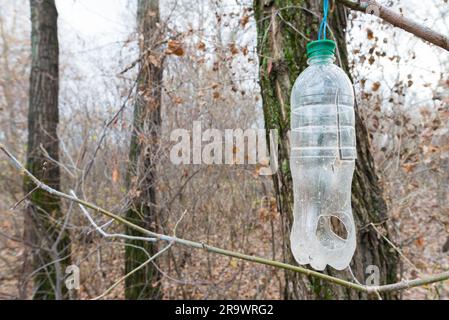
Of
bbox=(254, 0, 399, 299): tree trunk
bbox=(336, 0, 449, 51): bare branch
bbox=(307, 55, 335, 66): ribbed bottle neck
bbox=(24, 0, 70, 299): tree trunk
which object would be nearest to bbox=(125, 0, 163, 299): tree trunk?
bbox=(24, 0, 70, 299): tree trunk

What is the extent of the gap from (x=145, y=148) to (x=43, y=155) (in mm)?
1208

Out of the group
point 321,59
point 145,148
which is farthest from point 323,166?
point 145,148

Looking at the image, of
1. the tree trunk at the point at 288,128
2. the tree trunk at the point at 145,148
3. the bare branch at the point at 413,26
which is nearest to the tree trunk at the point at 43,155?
the tree trunk at the point at 145,148

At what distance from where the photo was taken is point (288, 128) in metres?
1.80

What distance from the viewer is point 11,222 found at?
3293 millimetres

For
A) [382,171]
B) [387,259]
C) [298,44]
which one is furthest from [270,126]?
[382,171]

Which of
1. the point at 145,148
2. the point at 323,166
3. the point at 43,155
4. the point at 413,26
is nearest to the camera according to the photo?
the point at 413,26

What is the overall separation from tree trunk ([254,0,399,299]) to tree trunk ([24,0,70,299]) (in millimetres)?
2511

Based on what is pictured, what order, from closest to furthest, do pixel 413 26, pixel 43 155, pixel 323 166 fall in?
1. pixel 413 26
2. pixel 323 166
3. pixel 43 155

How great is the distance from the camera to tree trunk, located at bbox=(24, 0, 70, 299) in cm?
321

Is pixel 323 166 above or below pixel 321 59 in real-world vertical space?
below

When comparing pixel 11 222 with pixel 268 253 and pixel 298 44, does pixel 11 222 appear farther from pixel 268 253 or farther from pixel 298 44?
pixel 298 44

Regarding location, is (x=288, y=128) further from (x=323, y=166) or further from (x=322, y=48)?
(x=322, y=48)

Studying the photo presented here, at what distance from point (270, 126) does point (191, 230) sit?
232cm
